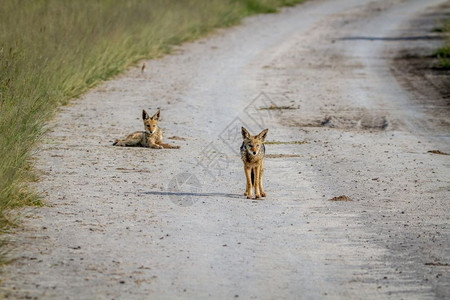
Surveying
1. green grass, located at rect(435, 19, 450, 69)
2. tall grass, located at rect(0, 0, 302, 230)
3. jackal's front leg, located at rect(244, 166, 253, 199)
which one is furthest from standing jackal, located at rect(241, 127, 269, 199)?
green grass, located at rect(435, 19, 450, 69)

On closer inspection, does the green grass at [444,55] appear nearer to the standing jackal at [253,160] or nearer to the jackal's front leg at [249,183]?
the standing jackal at [253,160]

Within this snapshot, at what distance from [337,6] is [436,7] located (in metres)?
4.17

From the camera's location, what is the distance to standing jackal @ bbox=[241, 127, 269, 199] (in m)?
9.16

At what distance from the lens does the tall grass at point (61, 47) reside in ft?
30.9

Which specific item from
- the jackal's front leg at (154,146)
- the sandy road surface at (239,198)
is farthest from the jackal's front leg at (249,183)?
the jackal's front leg at (154,146)

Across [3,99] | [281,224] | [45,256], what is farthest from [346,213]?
[3,99]

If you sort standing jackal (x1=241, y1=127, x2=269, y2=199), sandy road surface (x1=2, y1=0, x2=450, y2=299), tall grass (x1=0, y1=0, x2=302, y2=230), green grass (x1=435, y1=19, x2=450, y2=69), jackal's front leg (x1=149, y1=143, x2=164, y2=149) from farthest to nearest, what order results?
1. green grass (x1=435, y1=19, x2=450, y2=69)
2. jackal's front leg (x1=149, y1=143, x2=164, y2=149)
3. tall grass (x1=0, y1=0, x2=302, y2=230)
4. standing jackal (x1=241, y1=127, x2=269, y2=199)
5. sandy road surface (x1=2, y1=0, x2=450, y2=299)

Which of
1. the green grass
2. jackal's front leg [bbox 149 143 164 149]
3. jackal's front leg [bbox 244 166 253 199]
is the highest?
jackal's front leg [bbox 244 166 253 199]

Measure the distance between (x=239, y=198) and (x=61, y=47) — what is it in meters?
8.30

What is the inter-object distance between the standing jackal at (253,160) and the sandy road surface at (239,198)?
0.16m

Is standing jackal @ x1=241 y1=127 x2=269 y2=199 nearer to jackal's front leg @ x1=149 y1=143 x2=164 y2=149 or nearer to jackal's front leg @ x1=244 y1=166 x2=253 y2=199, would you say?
jackal's front leg @ x1=244 y1=166 x2=253 y2=199

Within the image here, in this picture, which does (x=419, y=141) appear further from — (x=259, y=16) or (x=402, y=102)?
(x=259, y=16)

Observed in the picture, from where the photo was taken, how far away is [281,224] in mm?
8266

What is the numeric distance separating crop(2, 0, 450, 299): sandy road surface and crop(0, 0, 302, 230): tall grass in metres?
0.44
